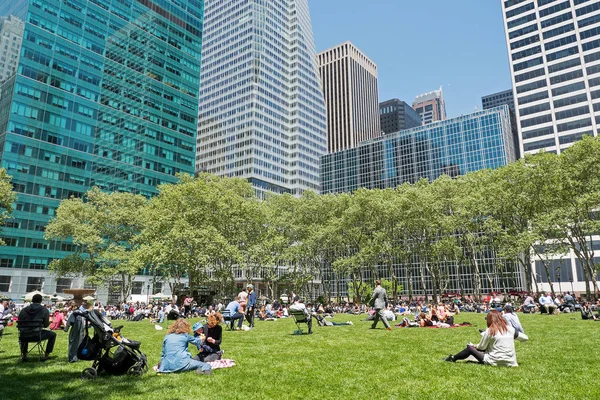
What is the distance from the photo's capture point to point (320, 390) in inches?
271

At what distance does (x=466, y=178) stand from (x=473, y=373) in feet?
166

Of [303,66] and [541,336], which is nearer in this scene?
[541,336]

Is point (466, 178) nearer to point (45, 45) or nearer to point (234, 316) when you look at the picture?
point (234, 316)

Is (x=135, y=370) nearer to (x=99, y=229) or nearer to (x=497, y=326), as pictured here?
(x=497, y=326)

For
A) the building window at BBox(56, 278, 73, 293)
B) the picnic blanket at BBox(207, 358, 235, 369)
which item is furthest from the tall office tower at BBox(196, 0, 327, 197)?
the picnic blanket at BBox(207, 358, 235, 369)

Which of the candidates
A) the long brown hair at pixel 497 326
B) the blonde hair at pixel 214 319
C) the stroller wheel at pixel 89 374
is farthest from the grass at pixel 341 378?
the blonde hair at pixel 214 319

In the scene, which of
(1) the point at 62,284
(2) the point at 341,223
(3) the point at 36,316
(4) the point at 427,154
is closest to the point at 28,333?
(3) the point at 36,316

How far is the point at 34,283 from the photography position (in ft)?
236

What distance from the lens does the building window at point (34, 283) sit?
2805 inches

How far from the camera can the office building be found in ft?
301

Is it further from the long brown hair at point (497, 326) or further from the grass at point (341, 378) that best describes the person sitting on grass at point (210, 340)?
the long brown hair at point (497, 326)

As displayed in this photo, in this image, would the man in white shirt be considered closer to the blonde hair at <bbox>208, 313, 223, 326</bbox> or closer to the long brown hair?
the long brown hair

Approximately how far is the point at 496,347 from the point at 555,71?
109 metres

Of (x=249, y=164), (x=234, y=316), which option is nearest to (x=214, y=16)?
(x=249, y=164)
